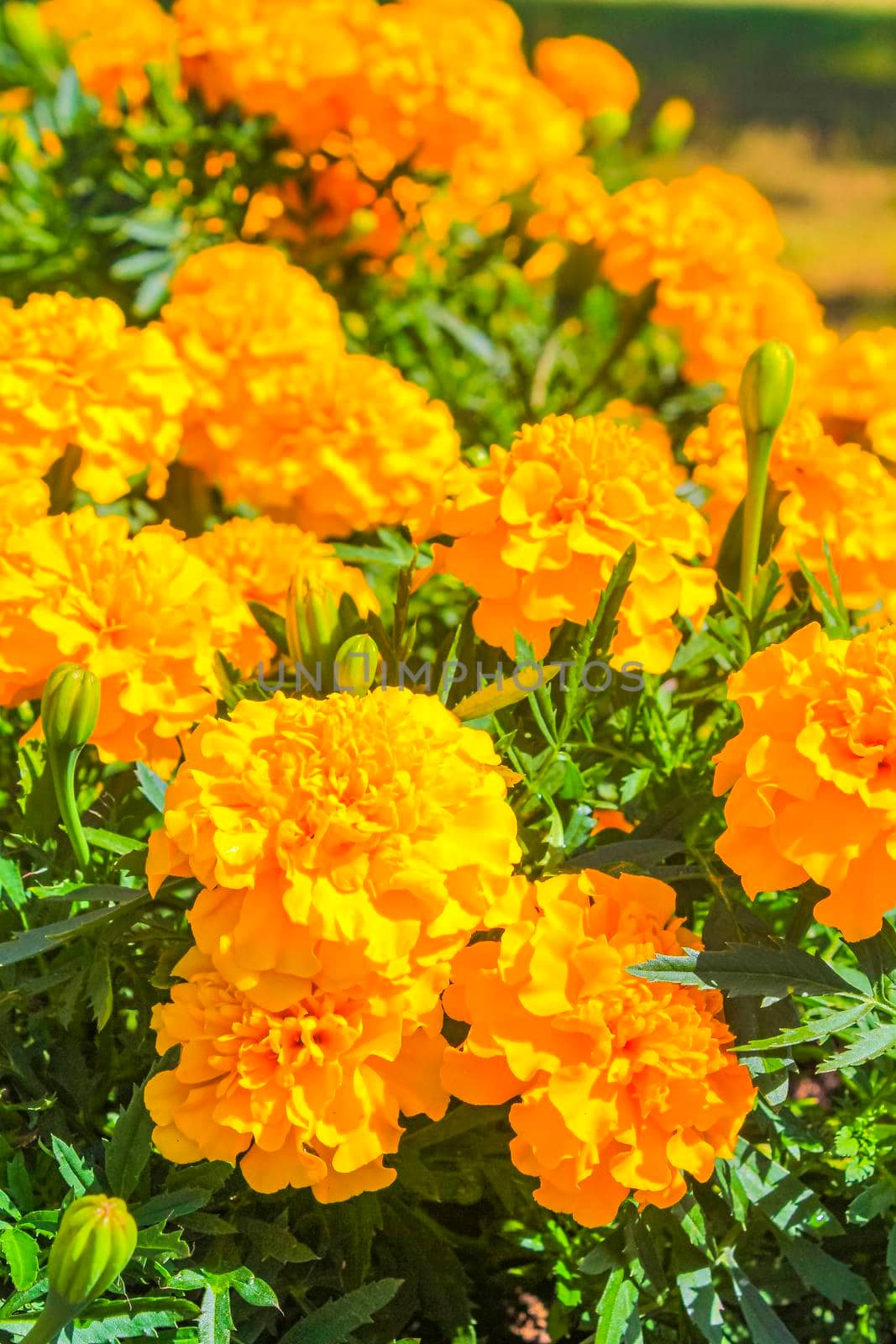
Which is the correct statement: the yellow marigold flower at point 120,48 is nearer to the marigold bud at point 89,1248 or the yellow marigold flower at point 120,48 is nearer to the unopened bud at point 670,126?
the unopened bud at point 670,126

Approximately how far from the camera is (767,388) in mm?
991

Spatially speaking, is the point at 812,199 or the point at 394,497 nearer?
the point at 394,497

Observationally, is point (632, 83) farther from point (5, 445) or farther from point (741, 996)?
point (741, 996)

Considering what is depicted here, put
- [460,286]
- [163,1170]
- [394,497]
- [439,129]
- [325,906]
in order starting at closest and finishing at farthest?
[325,906] → [163,1170] → [394,497] → [439,129] → [460,286]

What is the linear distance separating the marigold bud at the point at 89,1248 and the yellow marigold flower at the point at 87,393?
631mm

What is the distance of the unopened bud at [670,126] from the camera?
6.40ft

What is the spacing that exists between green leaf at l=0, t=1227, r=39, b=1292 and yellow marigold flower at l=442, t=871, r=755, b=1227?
0.24 meters

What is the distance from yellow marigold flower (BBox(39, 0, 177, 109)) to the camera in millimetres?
1785

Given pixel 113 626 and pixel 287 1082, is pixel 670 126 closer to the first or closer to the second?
pixel 113 626

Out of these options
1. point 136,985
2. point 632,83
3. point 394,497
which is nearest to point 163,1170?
point 136,985

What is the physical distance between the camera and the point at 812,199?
608 centimetres

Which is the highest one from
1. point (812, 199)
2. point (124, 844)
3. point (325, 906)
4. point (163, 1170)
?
point (325, 906)

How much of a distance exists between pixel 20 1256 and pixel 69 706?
0.98 ft

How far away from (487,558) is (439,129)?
37.2 inches
